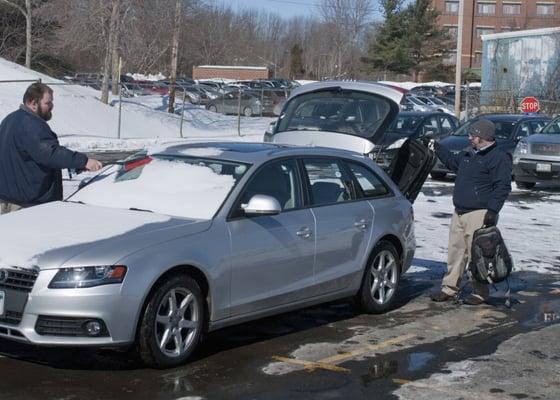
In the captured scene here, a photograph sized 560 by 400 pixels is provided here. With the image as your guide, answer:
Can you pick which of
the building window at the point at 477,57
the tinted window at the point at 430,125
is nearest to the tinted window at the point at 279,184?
the tinted window at the point at 430,125

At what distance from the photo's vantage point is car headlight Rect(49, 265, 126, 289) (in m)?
5.98

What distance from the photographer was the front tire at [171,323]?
6.27 m

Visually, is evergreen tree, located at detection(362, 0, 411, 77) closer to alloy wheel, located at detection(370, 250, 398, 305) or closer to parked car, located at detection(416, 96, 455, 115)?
parked car, located at detection(416, 96, 455, 115)

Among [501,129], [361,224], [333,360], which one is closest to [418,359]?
[333,360]

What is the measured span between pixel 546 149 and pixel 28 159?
13.7 m

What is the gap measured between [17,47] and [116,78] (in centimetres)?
1400

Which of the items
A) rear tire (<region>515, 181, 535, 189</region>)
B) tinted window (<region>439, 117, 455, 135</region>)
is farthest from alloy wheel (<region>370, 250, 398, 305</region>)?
tinted window (<region>439, 117, 455, 135</region>)

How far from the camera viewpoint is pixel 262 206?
6.94 metres

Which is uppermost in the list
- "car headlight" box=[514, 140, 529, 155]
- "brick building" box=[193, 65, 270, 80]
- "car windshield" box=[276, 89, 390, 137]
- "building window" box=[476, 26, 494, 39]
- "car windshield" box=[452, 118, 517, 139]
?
"building window" box=[476, 26, 494, 39]

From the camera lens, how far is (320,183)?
8078 millimetres

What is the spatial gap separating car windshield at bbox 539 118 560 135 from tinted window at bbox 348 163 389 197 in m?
12.5

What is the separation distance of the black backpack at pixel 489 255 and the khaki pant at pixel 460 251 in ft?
0.69

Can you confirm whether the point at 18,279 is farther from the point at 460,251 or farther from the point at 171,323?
the point at 460,251

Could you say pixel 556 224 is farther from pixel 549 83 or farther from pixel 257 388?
pixel 549 83
